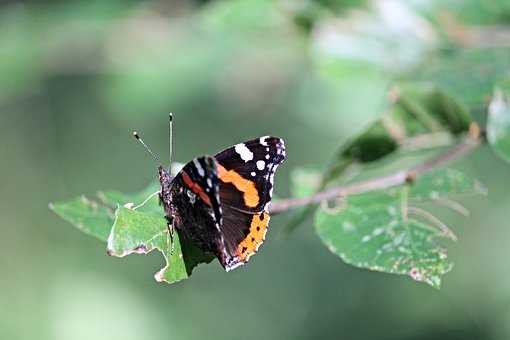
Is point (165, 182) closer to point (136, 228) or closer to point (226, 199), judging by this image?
point (226, 199)

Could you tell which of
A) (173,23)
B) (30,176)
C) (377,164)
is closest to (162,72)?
(173,23)

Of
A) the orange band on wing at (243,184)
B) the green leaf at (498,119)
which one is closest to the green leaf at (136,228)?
the orange band on wing at (243,184)

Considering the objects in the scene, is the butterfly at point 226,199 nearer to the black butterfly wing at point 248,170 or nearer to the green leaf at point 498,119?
the black butterfly wing at point 248,170

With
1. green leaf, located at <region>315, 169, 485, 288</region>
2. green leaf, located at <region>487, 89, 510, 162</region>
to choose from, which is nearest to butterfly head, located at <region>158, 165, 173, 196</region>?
green leaf, located at <region>315, 169, 485, 288</region>

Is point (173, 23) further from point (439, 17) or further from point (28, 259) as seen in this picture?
point (28, 259)

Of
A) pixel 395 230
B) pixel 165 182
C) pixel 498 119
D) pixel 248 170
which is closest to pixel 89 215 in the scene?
pixel 165 182

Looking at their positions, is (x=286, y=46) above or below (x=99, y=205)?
above
